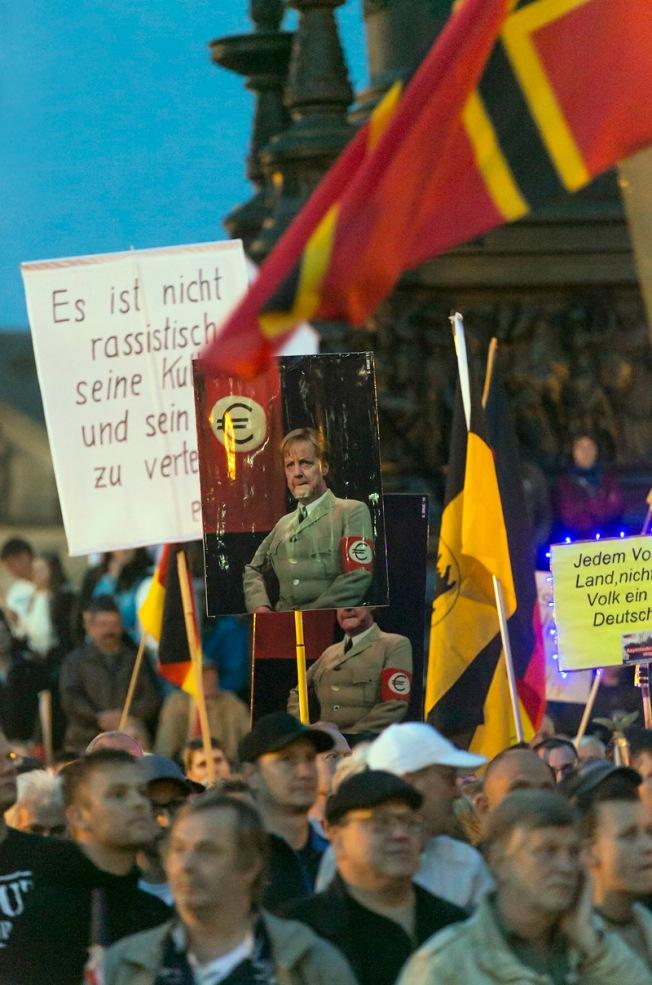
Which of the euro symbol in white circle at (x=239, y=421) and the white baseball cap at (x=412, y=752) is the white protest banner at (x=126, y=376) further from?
the white baseball cap at (x=412, y=752)

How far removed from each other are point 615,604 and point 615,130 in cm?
509

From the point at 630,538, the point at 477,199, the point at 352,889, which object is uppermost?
the point at 477,199

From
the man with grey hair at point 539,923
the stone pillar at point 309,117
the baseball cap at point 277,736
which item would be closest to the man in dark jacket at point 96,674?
the stone pillar at point 309,117

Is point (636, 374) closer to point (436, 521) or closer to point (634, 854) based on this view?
point (436, 521)

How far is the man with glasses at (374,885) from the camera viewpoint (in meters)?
5.55

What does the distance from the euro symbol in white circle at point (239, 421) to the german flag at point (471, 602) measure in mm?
1438

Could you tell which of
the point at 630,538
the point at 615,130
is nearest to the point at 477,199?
the point at 615,130

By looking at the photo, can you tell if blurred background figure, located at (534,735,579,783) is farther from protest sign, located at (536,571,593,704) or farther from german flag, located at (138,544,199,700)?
protest sign, located at (536,571,593,704)

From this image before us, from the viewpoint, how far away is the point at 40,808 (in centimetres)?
771

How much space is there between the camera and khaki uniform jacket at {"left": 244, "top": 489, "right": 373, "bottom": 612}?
29.8ft

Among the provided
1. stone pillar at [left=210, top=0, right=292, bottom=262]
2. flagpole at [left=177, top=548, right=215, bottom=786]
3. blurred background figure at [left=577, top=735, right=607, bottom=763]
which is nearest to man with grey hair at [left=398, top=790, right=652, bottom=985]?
flagpole at [left=177, top=548, right=215, bottom=786]

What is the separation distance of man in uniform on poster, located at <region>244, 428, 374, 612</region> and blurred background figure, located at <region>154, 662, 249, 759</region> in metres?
3.41

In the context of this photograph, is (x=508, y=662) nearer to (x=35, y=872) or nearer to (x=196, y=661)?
(x=196, y=661)

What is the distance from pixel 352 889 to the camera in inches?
220
